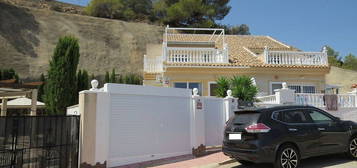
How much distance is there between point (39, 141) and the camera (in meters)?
7.84

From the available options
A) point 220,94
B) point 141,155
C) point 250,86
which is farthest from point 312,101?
point 141,155

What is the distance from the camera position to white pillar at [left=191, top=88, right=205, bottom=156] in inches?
423

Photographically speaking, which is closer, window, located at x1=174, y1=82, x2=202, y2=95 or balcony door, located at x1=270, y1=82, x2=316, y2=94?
window, located at x1=174, y1=82, x2=202, y2=95

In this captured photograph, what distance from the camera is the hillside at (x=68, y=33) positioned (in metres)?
36.9

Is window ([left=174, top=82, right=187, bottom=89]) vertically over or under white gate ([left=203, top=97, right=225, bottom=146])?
over

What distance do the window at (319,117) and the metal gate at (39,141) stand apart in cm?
675

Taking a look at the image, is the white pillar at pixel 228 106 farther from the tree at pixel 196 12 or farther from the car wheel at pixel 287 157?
the tree at pixel 196 12

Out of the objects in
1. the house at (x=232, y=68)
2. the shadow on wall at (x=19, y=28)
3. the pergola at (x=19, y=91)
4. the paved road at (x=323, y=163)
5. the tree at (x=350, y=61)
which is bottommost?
the paved road at (x=323, y=163)

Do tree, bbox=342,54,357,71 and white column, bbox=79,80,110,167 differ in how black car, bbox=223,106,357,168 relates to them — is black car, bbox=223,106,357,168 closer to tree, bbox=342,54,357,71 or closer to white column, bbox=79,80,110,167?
white column, bbox=79,80,110,167

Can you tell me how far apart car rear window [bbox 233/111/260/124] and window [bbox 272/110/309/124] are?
48 centimetres

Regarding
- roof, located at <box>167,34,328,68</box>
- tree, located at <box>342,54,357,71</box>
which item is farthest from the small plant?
tree, located at <box>342,54,357,71</box>

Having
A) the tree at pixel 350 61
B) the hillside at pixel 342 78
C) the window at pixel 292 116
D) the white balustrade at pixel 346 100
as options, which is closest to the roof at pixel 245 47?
the white balustrade at pixel 346 100

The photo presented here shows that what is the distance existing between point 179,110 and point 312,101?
7084mm

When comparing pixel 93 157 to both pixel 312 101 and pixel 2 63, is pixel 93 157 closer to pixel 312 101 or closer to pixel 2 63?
pixel 312 101
